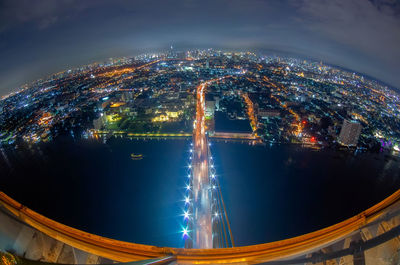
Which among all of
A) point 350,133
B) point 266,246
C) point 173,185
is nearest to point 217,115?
point 173,185

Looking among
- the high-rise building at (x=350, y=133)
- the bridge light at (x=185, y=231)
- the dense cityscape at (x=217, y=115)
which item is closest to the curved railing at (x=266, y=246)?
the bridge light at (x=185, y=231)

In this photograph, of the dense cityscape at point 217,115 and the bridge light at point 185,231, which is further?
the dense cityscape at point 217,115

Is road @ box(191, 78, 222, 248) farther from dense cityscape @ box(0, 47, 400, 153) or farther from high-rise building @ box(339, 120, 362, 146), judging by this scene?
high-rise building @ box(339, 120, 362, 146)

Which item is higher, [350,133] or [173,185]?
Answer: [350,133]

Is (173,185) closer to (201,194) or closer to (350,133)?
(201,194)

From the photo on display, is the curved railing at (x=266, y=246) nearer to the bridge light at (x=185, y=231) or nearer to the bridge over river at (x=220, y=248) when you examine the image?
the bridge over river at (x=220, y=248)

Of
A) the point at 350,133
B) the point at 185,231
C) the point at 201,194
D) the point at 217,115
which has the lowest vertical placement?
the point at 185,231
